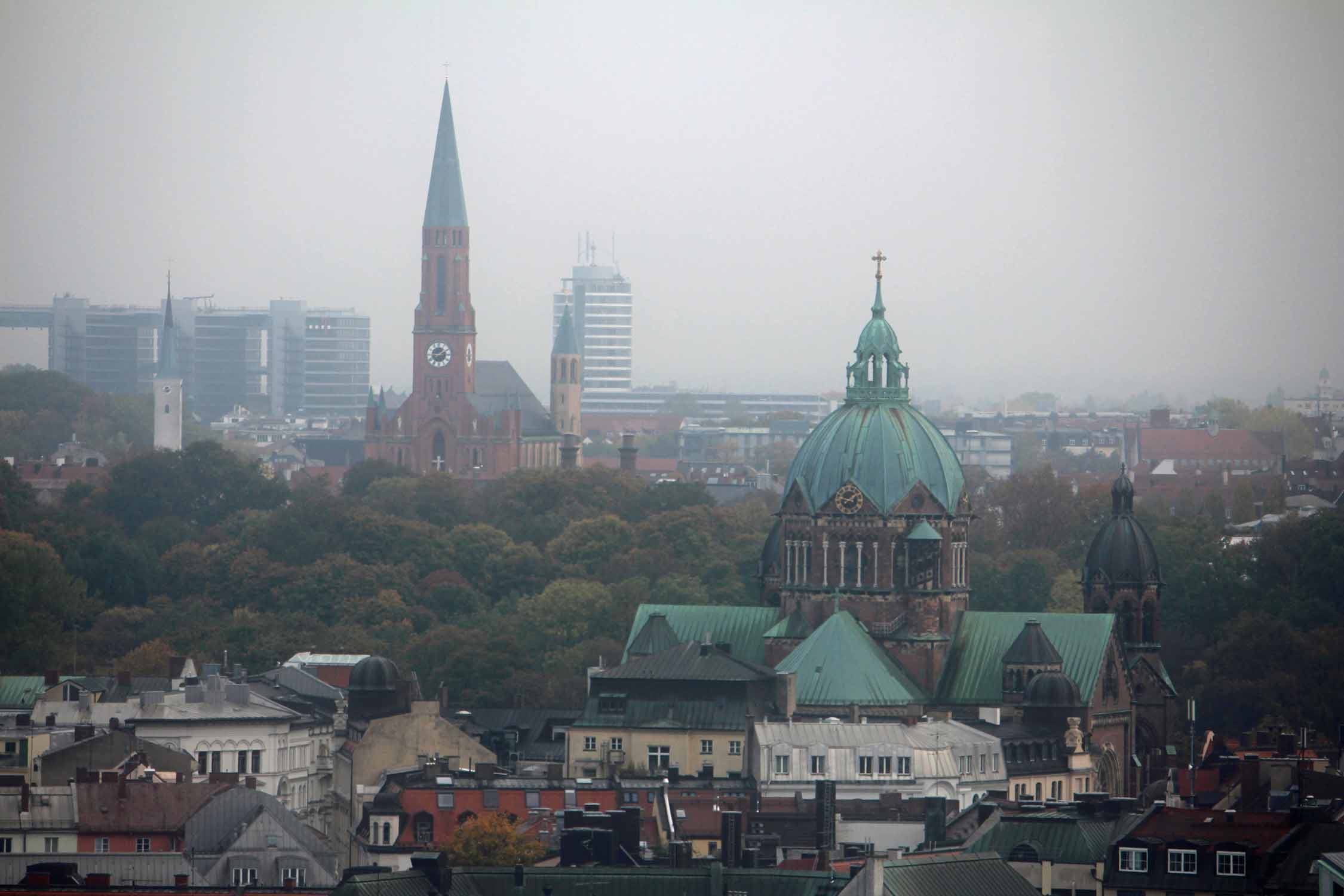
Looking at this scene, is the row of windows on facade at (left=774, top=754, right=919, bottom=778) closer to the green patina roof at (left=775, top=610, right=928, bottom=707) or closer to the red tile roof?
the green patina roof at (left=775, top=610, right=928, bottom=707)

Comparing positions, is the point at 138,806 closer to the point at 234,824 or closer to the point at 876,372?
the point at 234,824

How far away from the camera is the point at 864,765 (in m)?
123

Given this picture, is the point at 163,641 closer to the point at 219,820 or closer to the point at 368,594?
the point at 368,594

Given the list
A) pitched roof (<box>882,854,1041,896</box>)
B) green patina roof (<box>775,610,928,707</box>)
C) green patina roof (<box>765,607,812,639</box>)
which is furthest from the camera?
green patina roof (<box>765,607,812,639</box>)

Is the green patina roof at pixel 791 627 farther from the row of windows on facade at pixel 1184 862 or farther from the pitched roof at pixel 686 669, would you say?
the row of windows on facade at pixel 1184 862

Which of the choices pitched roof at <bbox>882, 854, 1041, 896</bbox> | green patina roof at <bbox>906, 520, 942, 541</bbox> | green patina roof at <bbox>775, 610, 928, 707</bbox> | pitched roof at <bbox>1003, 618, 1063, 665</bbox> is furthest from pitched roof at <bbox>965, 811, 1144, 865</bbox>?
green patina roof at <bbox>906, 520, 942, 541</bbox>

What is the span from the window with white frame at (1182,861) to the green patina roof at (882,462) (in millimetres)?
47443

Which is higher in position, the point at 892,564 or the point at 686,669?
the point at 892,564

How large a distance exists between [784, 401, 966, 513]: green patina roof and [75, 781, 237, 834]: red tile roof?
3411cm

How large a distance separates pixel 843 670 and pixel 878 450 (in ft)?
29.4

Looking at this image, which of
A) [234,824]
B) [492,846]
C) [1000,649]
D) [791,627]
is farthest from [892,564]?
[492,846]

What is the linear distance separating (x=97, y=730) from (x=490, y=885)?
37125 mm

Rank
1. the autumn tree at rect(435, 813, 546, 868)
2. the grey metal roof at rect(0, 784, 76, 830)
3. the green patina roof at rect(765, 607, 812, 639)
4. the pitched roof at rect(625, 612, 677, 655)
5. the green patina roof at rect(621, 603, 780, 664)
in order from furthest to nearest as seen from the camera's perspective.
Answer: the green patina roof at rect(621, 603, 780, 664), the pitched roof at rect(625, 612, 677, 655), the green patina roof at rect(765, 607, 812, 639), the grey metal roof at rect(0, 784, 76, 830), the autumn tree at rect(435, 813, 546, 868)

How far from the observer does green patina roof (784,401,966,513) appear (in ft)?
454
